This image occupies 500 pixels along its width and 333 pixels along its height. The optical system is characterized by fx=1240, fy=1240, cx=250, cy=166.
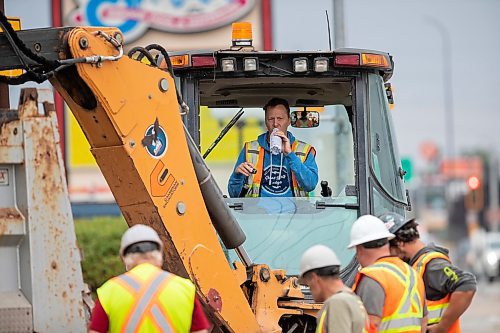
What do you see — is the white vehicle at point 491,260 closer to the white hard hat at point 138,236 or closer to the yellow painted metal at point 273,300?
the yellow painted metal at point 273,300

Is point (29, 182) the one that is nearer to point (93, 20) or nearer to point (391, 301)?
point (391, 301)

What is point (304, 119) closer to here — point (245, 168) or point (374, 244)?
point (245, 168)

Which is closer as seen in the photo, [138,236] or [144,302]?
[144,302]

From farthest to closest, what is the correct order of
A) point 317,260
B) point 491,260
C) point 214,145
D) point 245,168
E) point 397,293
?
point 491,260, point 214,145, point 245,168, point 397,293, point 317,260

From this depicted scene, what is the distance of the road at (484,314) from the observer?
21656 mm

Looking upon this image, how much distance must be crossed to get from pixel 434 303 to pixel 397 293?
3.96 ft

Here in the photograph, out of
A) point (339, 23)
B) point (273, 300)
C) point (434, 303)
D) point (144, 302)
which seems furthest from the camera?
point (339, 23)

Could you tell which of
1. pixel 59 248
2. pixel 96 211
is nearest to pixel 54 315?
pixel 59 248

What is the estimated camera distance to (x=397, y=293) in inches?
268

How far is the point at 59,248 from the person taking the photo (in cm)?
673

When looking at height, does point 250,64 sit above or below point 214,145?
above

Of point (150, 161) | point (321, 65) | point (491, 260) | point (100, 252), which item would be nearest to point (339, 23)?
point (100, 252)

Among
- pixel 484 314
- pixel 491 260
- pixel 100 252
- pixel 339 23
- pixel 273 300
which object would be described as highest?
pixel 339 23

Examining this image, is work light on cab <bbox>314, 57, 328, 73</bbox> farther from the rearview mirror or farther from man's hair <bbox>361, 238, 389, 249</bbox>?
man's hair <bbox>361, 238, 389, 249</bbox>
